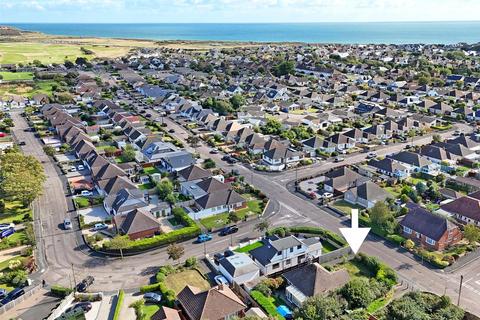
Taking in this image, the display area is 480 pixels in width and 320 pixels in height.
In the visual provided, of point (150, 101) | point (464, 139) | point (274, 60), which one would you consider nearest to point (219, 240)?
point (464, 139)

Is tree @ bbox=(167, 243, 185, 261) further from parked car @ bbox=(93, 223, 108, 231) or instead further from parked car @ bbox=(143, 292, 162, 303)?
parked car @ bbox=(93, 223, 108, 231)

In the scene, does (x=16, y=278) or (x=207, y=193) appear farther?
(x=207, y=193)

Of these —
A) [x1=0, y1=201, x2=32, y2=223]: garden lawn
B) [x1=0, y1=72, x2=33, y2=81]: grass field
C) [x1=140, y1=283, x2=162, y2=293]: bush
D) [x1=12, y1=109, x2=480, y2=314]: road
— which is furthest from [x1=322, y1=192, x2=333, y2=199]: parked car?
[x1=0, y1=72, x2=33, y2=81]: grass field

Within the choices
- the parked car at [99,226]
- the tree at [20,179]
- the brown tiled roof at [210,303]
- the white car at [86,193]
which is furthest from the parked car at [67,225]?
the brown tiled roof at [210,303]

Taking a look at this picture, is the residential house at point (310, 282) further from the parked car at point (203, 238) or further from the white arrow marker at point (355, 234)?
the parked car at point (203, 238)

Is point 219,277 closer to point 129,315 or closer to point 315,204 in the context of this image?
point 129,315
